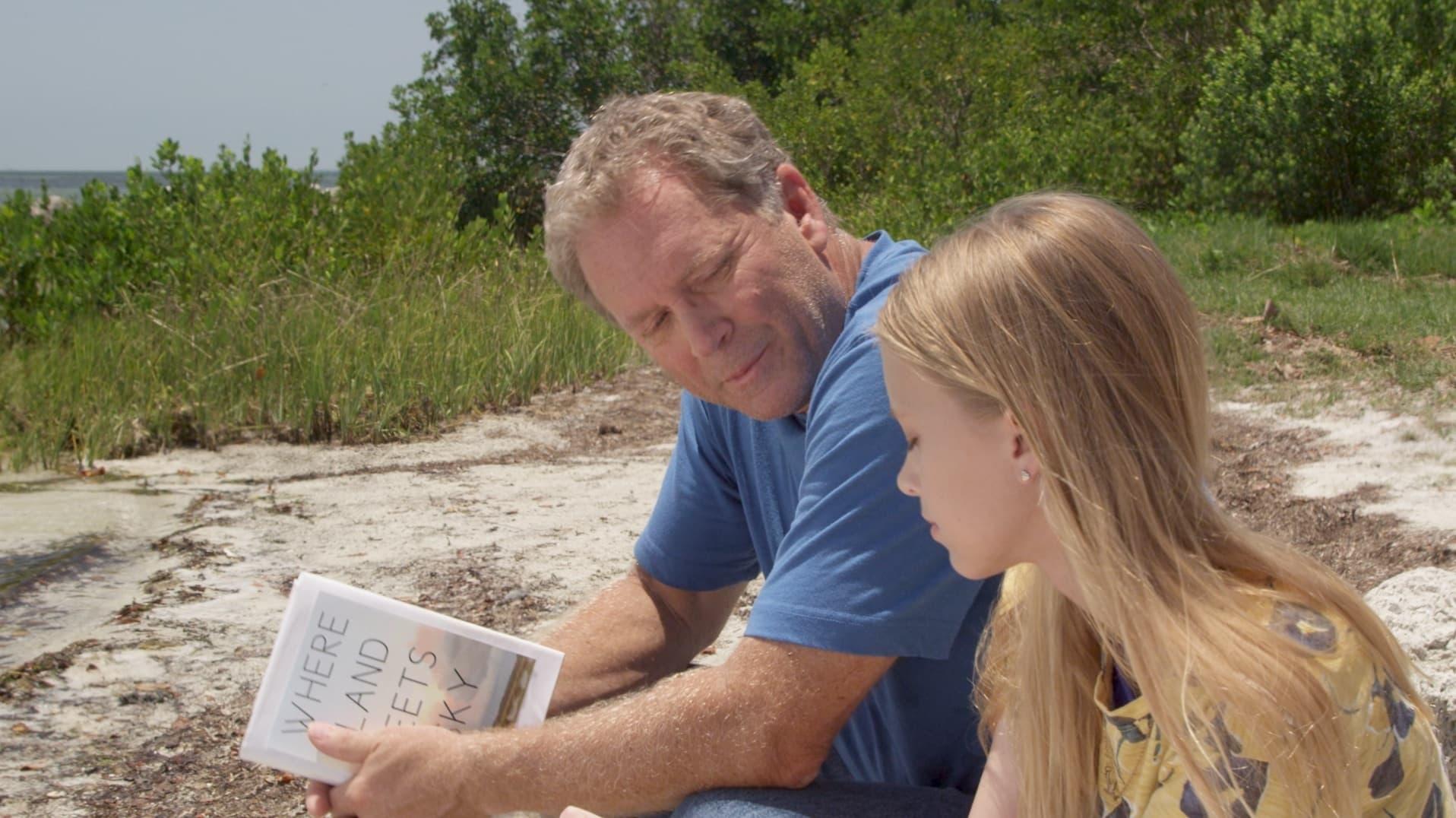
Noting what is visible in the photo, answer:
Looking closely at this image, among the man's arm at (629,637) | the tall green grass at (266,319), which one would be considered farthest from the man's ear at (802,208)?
the tall green grass at (266,319)

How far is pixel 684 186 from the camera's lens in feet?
7.77

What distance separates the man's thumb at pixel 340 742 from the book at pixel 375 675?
3 centimetres

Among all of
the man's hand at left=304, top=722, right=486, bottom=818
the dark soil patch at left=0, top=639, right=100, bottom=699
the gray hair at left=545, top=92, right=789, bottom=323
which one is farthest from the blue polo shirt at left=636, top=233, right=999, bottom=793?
the dark soil patch at left=0, top=639, right=100, bottom=699

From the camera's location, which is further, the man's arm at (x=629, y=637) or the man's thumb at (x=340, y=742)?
the man's arm at (x=629, y=637)

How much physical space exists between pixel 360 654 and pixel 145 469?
440cm

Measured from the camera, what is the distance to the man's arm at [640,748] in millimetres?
1977

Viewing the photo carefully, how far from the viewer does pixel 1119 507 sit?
154 cm

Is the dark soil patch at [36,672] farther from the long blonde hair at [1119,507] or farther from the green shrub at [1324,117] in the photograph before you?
the green shrub at [1324,117]

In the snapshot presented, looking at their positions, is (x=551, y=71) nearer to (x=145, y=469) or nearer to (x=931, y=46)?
(x=931, y=46)

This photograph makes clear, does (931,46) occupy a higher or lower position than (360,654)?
higher

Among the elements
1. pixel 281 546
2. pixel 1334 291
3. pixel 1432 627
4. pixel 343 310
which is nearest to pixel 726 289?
pixel 1432 627

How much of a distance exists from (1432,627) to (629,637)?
1.37 m

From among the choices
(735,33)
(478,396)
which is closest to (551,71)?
(735,33)

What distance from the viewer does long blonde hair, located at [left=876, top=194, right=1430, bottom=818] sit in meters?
1.43
